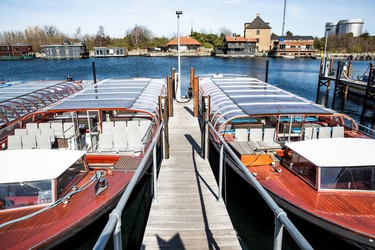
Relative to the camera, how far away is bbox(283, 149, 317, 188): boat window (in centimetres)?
785

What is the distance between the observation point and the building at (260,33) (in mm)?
108812

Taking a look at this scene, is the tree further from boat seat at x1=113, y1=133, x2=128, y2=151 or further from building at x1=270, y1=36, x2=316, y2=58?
boat seat at x1=113, y1=133, x2=128, y2=151

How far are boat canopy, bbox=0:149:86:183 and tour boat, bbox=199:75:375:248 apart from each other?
5259mm

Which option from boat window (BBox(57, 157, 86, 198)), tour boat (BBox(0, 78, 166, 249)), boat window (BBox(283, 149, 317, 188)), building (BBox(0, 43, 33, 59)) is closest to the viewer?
tour boat (BBox(0, 78, 166, 249))

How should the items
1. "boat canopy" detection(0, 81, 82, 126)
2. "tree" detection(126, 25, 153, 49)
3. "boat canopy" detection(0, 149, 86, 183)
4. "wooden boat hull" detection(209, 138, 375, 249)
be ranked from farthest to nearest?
"tree" detection(126, 25, 153, 49)
"boat canopy" detection(0, 81, 82, 126)
"boat canopy" detection(0, 149, 86, 183)
"wooden boat hull" detection(209, 138, 375, 249)

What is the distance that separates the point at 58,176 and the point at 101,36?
135989 mm

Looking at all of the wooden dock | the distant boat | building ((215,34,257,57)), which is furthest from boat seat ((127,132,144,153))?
the distant boat

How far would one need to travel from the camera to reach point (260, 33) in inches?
4301

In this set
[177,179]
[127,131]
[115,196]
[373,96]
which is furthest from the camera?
[373,96]

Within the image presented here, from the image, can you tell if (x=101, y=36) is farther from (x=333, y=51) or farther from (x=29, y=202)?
(x=29, y=202)

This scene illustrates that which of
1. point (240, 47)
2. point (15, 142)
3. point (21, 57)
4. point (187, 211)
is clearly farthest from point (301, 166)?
point (21, 57)

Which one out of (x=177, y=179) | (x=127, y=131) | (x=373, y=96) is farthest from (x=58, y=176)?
(x=373, y=96)

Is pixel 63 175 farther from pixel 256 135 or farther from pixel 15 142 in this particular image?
pixel 256 135

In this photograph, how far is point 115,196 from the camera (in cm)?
728
